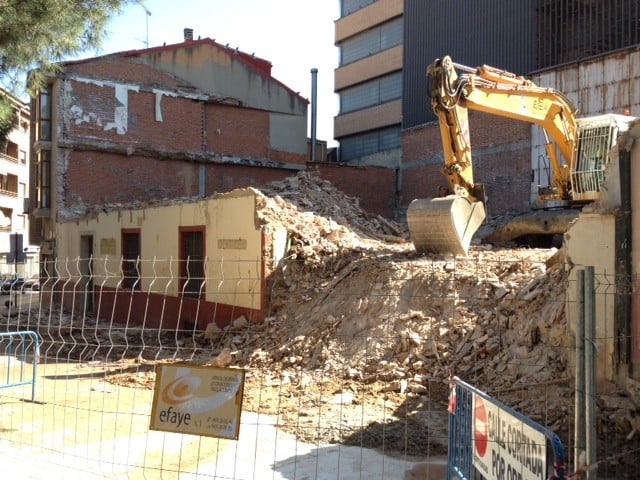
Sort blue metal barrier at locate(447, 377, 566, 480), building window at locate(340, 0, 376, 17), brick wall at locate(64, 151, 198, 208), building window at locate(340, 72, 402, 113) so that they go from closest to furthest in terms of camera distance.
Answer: blue metal barrier at locate(447, 377, 566, 480)
brick wall at locate(64, 151, 198, 208)
building window at locate(340, 72, 402, 113)
building window at locate(340, 0, 376, 17)

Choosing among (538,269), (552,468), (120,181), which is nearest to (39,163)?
(120,181)

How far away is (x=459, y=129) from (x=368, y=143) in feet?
95.3

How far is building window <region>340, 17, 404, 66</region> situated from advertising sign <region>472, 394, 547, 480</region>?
3720 centimetres

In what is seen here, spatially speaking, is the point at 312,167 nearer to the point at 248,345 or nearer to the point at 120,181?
the point at 120,181

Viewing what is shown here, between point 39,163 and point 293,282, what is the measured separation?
15.6 m

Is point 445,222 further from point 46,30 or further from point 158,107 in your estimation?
point 158,107

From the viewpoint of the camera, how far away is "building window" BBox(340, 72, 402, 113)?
40188 millimetres

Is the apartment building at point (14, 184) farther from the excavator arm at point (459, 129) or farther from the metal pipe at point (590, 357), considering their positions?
the metal pipe at point (590, 357)

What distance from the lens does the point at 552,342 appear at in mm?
9094

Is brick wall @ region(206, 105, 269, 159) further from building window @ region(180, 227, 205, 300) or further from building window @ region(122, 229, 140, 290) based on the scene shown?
building window @ region(180, 227, 205, 300)

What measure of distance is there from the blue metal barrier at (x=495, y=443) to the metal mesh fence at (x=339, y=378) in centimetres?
126

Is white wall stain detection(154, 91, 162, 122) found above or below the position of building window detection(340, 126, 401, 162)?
below

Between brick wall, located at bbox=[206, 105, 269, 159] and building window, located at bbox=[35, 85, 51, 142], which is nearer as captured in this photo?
building window, located at bbox=[35, 85, 51, 142]

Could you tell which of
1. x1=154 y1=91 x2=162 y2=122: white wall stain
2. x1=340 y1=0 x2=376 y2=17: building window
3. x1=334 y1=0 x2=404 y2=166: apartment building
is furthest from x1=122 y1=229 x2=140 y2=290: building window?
x1=340 y1=0 x2=376 y2=17: building window
